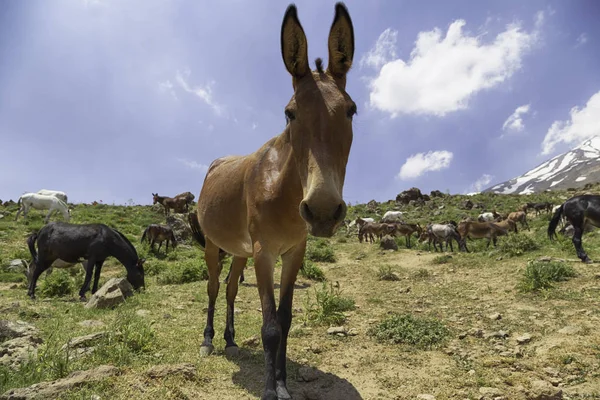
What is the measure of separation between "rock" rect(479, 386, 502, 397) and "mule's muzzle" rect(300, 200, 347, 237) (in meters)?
2.57

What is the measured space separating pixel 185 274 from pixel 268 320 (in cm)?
842

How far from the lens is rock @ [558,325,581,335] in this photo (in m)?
4.99

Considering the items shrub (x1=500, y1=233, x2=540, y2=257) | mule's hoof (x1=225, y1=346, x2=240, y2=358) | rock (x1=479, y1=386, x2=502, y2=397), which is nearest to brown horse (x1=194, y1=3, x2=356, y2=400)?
mule's hoof (x1=225, y1=346, x2=240, y2=358)

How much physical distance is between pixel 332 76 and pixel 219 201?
2.25 meters

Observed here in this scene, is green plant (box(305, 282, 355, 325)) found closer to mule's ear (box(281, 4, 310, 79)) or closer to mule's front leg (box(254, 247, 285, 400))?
mule's front leg (box(254, 247, 285, 400))

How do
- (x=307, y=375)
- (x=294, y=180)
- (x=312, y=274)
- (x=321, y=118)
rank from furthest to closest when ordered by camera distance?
1. (x=312, y=274)
2. (x=307, y=375)
3. (x=294, y=180)
4. (x=321, y=118)

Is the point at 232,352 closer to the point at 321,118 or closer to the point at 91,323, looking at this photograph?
the point at 91,323

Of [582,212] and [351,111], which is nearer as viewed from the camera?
[351,111]

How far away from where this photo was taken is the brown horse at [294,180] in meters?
2.49

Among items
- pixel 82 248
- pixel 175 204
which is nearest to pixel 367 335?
pixel 82 248

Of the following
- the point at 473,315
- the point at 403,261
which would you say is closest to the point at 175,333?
the point at 473,315

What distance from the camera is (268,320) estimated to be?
10.5ft

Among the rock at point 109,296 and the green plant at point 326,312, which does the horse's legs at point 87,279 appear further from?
the green plant at point 326,312

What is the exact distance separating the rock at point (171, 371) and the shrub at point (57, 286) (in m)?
7.75
